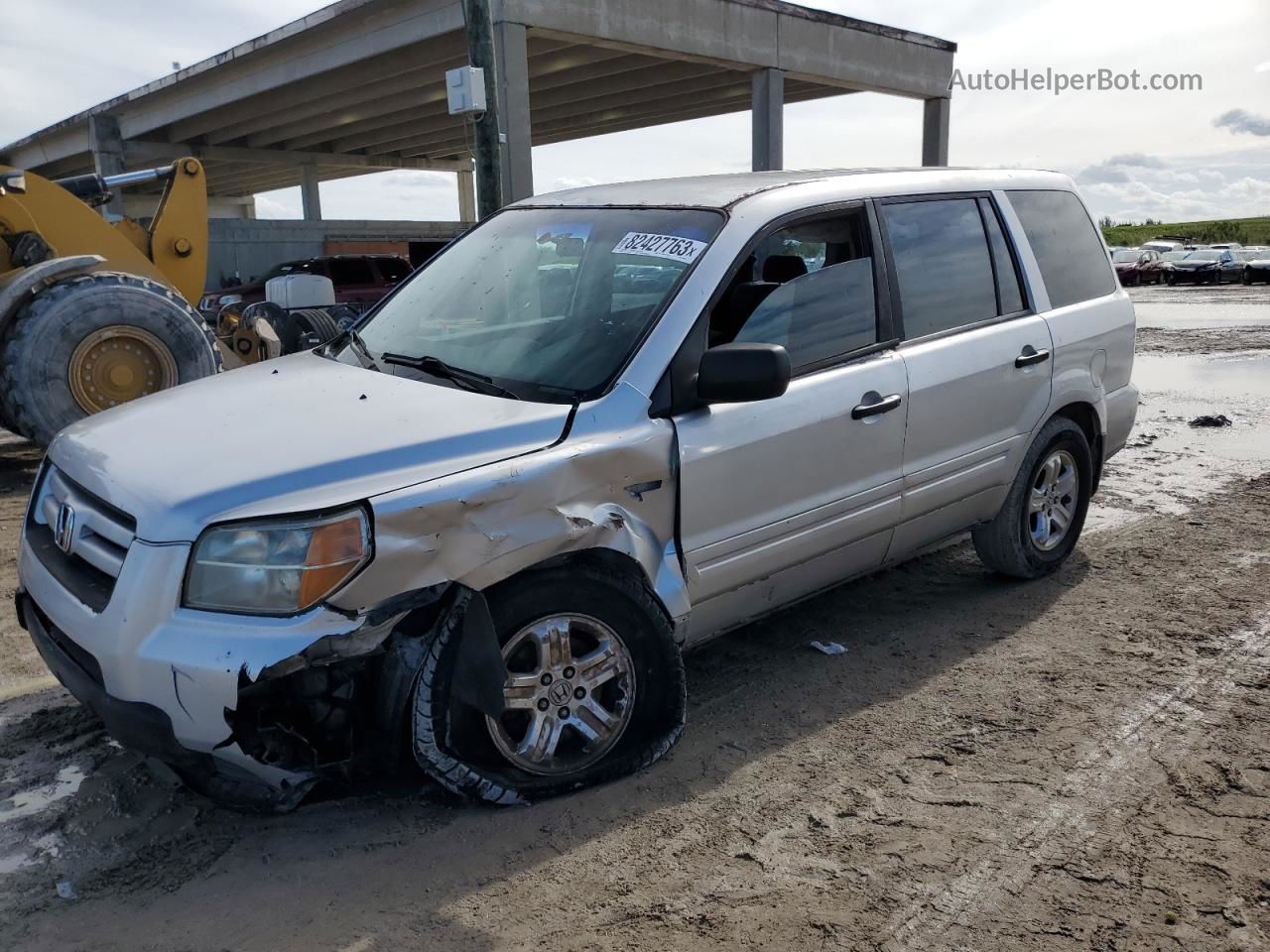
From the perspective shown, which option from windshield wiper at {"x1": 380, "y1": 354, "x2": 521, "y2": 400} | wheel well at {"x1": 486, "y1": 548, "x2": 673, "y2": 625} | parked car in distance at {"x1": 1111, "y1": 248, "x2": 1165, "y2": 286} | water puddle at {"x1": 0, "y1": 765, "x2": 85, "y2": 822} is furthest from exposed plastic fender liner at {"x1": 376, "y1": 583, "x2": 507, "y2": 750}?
parked car in distance at {"x1": 1111, "y1": 248, "x2": 1165, "y2": 286}

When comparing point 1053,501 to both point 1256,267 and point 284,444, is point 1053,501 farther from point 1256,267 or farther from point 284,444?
point 1256,267

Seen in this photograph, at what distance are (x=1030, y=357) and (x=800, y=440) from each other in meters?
1.59

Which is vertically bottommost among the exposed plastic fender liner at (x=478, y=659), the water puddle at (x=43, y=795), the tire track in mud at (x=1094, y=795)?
the tire track in mud at (x=1094, y=795)

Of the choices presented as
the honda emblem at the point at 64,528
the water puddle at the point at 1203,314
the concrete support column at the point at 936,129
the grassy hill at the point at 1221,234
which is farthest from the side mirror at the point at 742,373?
the grassy hill at the point at 1221,234

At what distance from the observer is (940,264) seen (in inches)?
175

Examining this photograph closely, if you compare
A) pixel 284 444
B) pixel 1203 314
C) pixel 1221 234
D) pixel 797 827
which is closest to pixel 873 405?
pixel 797 827

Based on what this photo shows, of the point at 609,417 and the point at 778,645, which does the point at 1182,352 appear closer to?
the point at 778,645

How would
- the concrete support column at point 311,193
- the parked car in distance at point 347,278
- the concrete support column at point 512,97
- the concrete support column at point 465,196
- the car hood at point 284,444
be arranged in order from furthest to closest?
the concrete support column at point 465,196 < the concrete support column at point 311,193 < the parked car in distance at point 347,278 < the concrete support column at point 512,97 < the car hood at point 284,444

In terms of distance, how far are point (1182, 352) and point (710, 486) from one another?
1415 cm

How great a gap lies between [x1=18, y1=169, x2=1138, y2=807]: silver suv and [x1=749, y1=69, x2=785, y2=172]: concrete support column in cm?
1619

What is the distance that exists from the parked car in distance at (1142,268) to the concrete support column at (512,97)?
1162 inches

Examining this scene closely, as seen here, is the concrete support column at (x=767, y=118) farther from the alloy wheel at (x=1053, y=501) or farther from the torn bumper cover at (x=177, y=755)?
the torn bumper cover at (x=177, y=755)

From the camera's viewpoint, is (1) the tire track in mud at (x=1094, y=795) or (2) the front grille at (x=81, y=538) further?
(2) the front grille at (x=81, y=538)

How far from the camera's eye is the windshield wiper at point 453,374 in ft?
11.0
